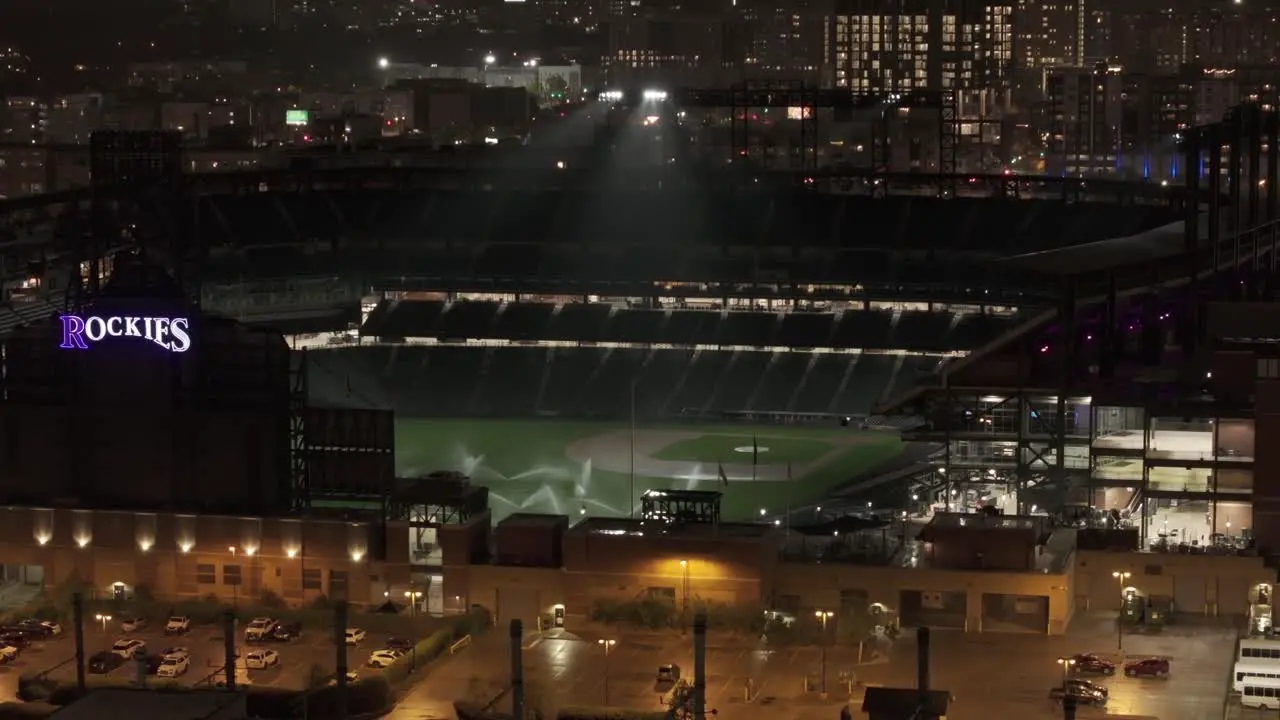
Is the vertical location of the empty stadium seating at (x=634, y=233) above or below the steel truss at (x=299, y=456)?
above

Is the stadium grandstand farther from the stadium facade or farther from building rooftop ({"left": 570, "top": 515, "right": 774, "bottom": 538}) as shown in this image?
building rooftop ({"left": 570, "top": 515, "right": 774, "bottom": 538})

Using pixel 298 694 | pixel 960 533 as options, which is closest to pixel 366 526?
pixel 298 694

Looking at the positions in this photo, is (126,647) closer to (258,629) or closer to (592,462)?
(258,629)

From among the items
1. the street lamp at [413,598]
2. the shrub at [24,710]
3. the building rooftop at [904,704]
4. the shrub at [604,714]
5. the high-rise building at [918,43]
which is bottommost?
the shrub at [604,714]

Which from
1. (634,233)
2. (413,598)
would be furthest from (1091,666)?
(634,233)

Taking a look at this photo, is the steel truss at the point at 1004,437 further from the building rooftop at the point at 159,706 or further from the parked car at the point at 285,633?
the building rooftop at the point at 159,706


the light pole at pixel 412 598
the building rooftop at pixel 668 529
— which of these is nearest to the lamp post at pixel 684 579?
the building rooftop at pixel 668 529
